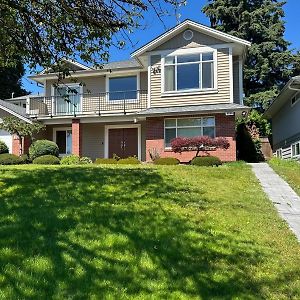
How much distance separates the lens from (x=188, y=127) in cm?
2236

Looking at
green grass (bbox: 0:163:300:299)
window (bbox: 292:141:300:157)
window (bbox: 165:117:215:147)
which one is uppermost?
window (bbox: 165:117:215:147)

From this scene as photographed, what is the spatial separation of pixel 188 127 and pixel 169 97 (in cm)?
195

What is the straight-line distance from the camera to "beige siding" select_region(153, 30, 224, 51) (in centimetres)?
2242

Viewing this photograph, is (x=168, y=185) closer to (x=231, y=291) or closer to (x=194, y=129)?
(x=231, y=291)

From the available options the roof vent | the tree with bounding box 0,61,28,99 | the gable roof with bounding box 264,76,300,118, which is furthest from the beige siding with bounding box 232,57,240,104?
the tree with bounding box 0,61,28,99

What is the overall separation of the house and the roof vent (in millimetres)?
32

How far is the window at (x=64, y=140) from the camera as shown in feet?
88.7

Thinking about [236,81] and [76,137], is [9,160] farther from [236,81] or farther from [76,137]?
[236,81]

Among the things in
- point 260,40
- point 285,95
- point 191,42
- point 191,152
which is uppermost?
point 260,40

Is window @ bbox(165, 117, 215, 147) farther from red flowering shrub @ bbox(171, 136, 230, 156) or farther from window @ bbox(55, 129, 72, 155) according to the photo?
window @ bbox(55, 129, 72, 155)

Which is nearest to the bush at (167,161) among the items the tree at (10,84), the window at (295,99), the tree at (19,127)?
the window at (295,99)

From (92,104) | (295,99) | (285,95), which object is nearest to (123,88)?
(92,104)

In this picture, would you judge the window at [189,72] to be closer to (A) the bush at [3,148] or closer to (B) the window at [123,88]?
(B) the window at [123,88]

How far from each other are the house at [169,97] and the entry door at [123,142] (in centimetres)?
6
